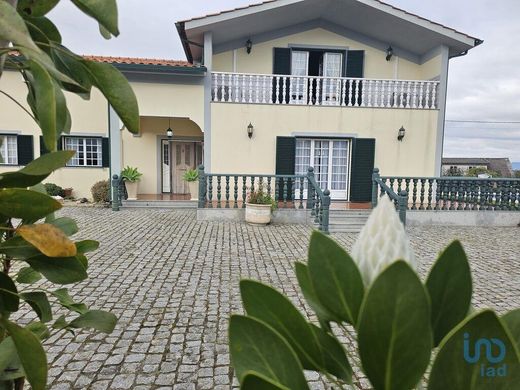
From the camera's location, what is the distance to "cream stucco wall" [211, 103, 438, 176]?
A: 1186 cm

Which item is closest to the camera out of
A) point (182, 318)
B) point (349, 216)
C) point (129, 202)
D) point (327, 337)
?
point (327, 337)

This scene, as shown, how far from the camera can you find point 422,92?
12.2 metres

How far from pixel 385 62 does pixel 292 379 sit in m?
14.4

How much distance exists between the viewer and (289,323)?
2.18 feet

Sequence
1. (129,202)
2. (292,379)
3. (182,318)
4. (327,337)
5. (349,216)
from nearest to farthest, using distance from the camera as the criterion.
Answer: (292,379), (327,337), (182,318), (349,216), (129,202)

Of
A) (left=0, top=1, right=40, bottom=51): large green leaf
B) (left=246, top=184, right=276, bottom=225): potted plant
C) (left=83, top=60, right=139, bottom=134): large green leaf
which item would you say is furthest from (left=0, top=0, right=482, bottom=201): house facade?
(left=0, top=1, right=40, bottom=51): large green leaf

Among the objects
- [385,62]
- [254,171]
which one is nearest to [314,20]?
[385,62]

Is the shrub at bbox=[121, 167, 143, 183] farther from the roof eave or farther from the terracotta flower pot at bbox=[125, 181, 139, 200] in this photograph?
the roof eave

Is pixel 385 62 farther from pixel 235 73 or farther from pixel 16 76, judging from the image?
pixel 16 76

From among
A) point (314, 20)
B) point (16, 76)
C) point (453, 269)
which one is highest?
point (314, 20)

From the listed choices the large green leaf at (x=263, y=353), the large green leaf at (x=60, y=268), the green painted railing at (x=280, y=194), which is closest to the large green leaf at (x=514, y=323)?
the large green leaf at (x=263, y=353)

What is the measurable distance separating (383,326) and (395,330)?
0.06 feet

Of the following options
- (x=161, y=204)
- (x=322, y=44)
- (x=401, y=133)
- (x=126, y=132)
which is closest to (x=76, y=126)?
(x=126, y=132)

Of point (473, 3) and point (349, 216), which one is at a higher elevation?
point (473, 3)
